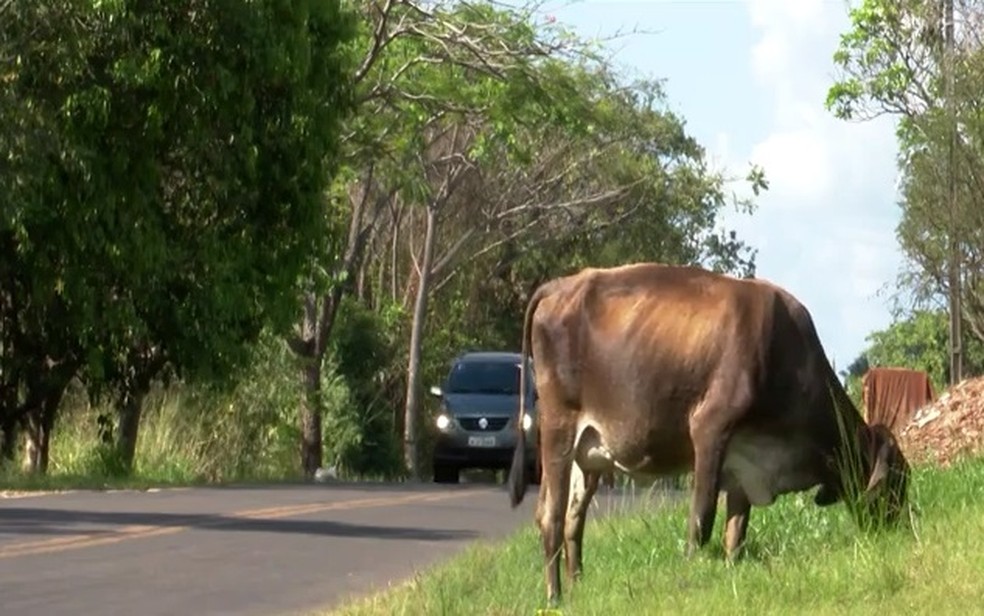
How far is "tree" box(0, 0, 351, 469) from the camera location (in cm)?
3045

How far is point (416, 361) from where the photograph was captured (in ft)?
175

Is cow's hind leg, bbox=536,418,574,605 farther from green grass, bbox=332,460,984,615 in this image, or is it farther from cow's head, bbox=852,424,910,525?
cow's head, bbox=852,424,910,525

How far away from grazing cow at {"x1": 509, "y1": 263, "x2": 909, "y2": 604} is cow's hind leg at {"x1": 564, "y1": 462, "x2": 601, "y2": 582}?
66 mm

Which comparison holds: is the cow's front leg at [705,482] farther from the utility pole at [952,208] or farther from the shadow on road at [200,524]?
the utility pole at [952,208]

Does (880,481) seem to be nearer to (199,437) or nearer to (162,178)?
(162,178)

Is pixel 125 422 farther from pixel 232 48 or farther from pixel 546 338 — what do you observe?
pixel 546 338

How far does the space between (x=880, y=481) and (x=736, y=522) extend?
0.84m

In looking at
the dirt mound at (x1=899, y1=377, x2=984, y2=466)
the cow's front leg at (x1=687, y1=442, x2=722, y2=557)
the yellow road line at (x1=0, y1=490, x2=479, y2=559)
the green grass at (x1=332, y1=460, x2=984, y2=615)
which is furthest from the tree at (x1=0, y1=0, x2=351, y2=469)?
the cow's front leg at (x1=687, y1=442, x2=722, y2=557)

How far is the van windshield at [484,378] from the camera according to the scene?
131 feet

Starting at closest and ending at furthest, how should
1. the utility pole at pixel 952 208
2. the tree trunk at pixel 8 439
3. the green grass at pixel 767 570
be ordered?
the green grass at pixel 767 570, the tree trunk at pixel 8 439, the utility pole at pixel 952 208

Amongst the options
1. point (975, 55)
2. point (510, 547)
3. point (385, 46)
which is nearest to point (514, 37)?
point (385, 46)

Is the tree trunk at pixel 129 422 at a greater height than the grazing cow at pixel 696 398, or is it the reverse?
the tree trunk at pixel 129 422

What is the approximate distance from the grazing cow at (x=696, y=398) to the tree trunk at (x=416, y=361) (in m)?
38.4

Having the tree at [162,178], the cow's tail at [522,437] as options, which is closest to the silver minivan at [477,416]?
the tree at [162,178]
